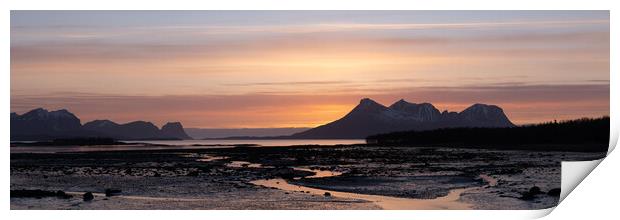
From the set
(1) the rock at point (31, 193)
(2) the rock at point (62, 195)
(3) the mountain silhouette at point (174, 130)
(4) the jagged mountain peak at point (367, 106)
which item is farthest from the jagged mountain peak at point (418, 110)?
(1) the rock at point (31, 193)

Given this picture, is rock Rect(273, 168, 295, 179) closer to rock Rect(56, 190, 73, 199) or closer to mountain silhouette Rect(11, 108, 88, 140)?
mountain silhouette Rect(11, 108, 88, 140)

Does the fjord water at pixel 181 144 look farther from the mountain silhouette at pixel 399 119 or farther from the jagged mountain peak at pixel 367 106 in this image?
the jagged mountain peak at pixel 367 106

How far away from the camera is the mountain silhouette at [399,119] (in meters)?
12.6

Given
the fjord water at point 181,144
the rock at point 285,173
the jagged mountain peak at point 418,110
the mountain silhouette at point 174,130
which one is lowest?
the rock at point 285,173

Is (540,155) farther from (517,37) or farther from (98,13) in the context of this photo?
(98,13)

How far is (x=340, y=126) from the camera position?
12.8m

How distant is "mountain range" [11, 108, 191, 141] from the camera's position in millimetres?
12414

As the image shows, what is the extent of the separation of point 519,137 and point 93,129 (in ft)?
19.0

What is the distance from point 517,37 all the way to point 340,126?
2578mm

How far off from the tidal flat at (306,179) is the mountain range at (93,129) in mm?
398

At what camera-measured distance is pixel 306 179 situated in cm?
1367

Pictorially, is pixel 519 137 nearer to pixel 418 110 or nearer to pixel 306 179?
pixel 418 110

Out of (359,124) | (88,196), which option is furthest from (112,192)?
(359,124)

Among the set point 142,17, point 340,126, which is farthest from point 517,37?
point 142,17
